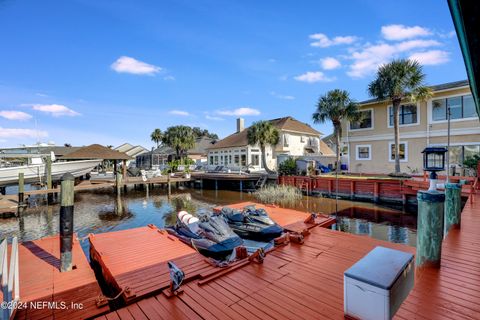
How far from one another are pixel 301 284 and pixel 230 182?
20536 mm

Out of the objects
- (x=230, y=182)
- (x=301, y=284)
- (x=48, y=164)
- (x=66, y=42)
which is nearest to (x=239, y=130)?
(x=230, y=182)

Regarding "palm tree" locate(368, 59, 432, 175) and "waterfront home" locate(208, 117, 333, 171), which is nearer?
"palm tree" locate(368, 59, 432, 175)

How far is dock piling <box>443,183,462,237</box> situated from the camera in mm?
5035

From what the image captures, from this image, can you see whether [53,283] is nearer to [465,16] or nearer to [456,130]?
[465,16]

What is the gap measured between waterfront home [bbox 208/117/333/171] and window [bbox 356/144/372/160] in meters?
7.96

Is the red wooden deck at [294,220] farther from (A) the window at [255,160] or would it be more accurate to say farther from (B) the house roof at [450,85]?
(A) the window at [255,160]

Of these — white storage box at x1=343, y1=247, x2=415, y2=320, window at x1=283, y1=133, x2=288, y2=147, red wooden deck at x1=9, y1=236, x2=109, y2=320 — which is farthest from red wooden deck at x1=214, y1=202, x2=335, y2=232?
window at x1=283, y1=133, x2=288, y2=147

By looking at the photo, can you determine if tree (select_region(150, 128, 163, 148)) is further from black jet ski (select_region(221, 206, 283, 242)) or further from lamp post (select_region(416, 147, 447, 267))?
lamp post (select_region(416, 147, 447, 267))

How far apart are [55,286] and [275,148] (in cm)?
2494

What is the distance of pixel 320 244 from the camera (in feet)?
19.5

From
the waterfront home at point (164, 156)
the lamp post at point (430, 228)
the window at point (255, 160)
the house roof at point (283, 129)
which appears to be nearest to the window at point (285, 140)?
the house roof at point (283, 129)

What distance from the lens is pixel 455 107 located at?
1606 centimetres

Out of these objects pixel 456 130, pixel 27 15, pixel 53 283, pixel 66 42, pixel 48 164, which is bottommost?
pixel 53 283

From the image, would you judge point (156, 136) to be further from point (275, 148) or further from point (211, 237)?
point (211, 237)
